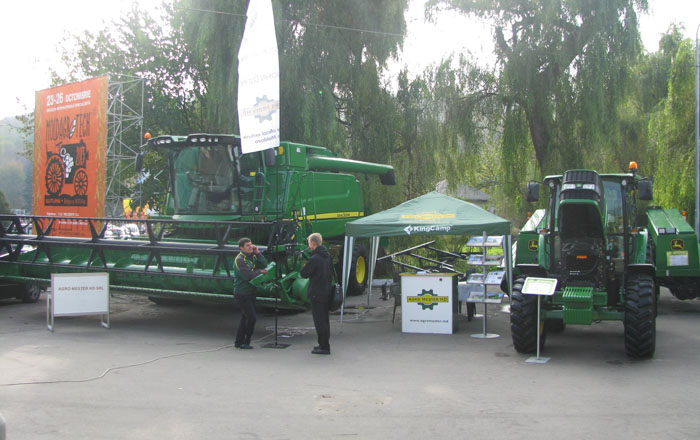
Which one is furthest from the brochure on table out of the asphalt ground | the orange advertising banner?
the orange advertising banner

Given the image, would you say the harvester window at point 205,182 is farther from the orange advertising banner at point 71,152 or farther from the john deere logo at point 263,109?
the orange advertising banner at point 71,152

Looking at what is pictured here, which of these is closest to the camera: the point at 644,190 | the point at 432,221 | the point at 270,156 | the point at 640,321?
the point at 640,321

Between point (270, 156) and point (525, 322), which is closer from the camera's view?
point (525, 322)

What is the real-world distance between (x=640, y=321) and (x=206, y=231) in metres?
7.87

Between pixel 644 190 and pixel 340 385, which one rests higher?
pixel 644 190

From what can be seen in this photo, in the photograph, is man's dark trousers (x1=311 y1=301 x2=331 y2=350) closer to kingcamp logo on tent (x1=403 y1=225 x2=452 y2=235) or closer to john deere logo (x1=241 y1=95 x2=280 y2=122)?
kingcamp logo on tent (x1=403 y1=225 x2=452 y2=235)

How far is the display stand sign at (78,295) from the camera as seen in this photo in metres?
10.2

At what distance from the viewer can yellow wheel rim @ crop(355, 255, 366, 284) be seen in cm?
1521

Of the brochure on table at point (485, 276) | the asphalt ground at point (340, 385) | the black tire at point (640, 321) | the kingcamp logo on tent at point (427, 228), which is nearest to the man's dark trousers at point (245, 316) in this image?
the asphalt ground at point (340, 385)

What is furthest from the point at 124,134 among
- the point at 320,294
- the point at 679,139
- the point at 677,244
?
the point at 677,244

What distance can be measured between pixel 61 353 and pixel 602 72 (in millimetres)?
15270

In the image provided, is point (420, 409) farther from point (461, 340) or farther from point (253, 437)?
point (461, 340)

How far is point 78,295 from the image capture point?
1030 centimetres

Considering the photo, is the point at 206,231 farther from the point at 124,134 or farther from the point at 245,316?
the point at 124,134
